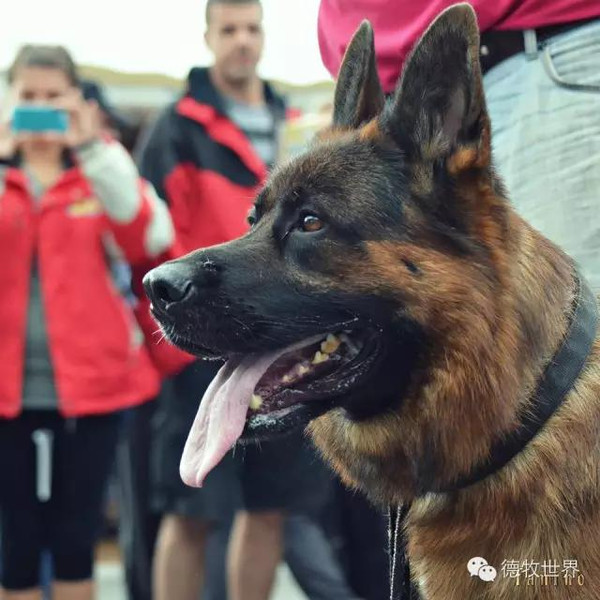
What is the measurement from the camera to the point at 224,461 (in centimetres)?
355

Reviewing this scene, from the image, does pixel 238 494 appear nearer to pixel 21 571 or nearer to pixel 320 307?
pixel 21 571

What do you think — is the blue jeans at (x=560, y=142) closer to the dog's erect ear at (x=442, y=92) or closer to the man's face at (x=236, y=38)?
the dog's erect ear at (x=442, y=92)

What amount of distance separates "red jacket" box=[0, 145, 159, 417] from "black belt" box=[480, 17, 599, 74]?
139cm

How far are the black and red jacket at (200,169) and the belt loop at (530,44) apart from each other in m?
1.41

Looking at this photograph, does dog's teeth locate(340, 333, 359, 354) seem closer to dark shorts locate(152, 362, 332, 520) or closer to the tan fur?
the tan fur

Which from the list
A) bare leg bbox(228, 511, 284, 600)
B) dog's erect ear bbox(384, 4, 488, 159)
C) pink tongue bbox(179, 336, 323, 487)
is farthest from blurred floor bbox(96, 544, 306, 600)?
dog's erect ear bbox(384, 4, 488, 159)

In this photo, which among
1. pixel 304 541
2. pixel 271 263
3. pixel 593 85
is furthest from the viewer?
pixel 304 541

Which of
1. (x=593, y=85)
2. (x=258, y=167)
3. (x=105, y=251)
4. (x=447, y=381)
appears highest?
(x=593, y=85)

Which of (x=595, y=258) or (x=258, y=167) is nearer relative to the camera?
(x=595, y=258)

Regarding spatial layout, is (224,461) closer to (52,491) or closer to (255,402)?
(52,491)

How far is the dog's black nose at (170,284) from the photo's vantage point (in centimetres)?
199

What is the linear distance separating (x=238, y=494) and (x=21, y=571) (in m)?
0.73

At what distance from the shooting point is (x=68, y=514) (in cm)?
359

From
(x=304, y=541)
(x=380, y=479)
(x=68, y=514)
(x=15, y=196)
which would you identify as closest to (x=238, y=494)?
(x=68, y=514)
